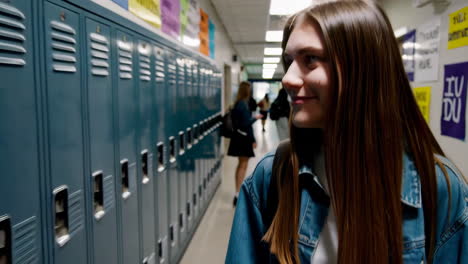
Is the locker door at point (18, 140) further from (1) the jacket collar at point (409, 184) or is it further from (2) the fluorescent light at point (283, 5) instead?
(2) the fluorescent light at point (283, 5)

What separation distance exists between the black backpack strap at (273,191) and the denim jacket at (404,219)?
1 cm

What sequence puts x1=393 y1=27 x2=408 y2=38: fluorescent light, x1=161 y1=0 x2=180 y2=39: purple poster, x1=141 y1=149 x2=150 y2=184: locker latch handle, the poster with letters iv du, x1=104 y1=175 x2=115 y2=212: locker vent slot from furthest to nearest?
x1=393 y1=27 x2=408 y2=38: fluorescent light, x1=161 y1=0 x2=180 y2=39: purple poster, the poster with letters iv du, x1=141 y1=149 x2=150 y2=184: locker latch handle, x1=104 y1=175 x2=115 y2=212: locker vent slot

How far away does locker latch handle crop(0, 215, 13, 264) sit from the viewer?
0.92 meters

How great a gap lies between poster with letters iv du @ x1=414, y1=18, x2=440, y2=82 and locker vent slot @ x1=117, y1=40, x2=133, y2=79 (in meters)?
2.22

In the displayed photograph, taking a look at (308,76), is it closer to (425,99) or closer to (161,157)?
(161,157)

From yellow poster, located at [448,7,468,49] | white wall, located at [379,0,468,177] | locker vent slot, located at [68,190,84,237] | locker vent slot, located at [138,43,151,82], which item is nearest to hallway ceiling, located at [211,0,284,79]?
white wall, located at [379,0,468,177]

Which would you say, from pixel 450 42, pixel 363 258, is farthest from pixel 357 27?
pixel 450 42

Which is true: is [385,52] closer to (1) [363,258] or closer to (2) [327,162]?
(2) [327,162]

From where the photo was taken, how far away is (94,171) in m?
1.39

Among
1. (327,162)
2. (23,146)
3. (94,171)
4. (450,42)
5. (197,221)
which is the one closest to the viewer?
(327,162)

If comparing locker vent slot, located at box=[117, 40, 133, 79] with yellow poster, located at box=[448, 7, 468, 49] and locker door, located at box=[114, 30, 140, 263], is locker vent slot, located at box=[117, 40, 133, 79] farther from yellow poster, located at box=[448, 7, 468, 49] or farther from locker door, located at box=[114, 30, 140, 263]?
yellow poster, located at box=[448, 7, 468, 49]

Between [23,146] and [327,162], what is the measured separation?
850mm

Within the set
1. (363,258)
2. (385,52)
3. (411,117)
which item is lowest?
(363,258)

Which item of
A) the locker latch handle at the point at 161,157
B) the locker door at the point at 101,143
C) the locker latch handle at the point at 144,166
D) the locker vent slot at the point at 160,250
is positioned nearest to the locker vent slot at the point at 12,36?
the locker door at the point at 101,143
